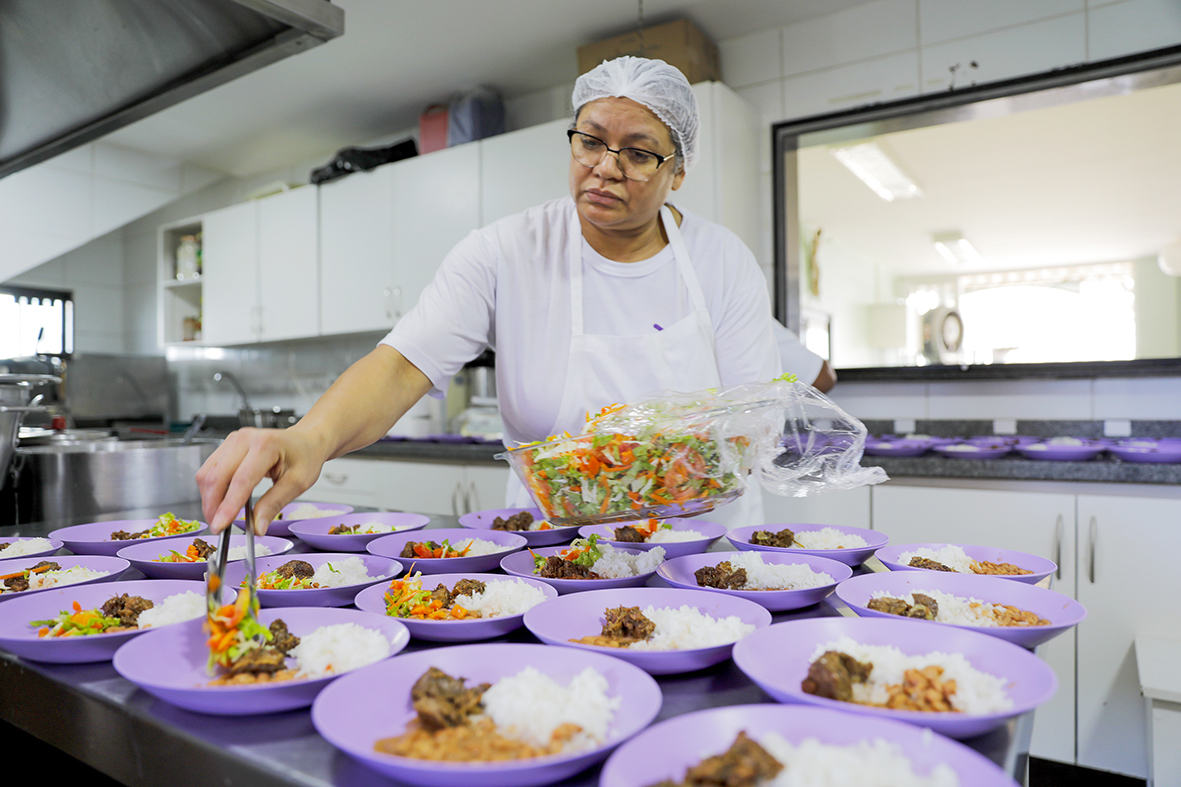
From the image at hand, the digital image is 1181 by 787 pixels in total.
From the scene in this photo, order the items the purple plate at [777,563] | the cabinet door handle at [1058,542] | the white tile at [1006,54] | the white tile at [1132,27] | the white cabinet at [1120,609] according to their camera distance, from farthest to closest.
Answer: the white tile at [1006,54]
the white tile at [1132,27]
the cabinet door handle at [1058,542]
the white cabinet at [1120,609]
the purple plate at [777,563]

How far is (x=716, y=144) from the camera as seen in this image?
113 inches

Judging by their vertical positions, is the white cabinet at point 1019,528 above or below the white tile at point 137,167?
below

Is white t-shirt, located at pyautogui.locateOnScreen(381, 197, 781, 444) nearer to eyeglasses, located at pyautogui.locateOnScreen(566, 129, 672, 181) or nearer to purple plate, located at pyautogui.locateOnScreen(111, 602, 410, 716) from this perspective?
eyeglasses, located at pyautogui.locateOnScreen(566, 129, 672, 181)

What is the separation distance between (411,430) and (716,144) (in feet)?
6.63

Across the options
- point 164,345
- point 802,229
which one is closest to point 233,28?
point 802,229

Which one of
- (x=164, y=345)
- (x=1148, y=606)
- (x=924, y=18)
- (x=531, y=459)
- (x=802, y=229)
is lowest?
(x=1148, y=606)

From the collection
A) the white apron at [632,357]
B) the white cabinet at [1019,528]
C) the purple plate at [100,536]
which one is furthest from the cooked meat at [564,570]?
the white cabinet at [1019,528]

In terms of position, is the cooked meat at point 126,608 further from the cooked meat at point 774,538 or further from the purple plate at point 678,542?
the cooked meat at point 774,538

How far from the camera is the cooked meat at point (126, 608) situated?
2.79ft

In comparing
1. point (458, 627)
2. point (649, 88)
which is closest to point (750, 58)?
point (649, 88)

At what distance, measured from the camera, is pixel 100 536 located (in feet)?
4.69

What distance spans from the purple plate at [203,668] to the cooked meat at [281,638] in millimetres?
26

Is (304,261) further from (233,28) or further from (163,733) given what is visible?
(163,733)

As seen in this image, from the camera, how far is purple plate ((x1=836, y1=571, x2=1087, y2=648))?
828 mm
